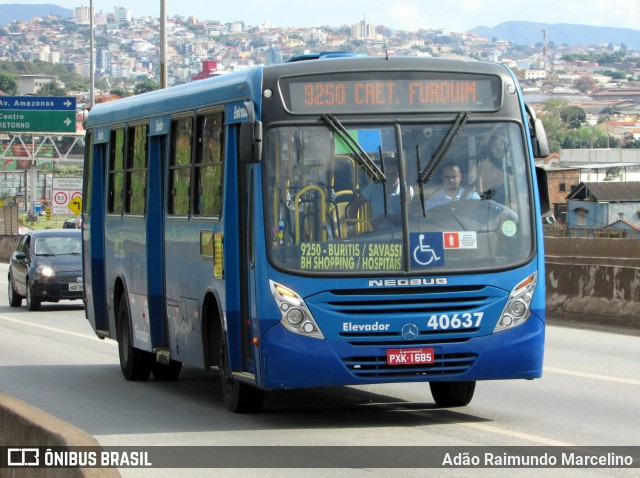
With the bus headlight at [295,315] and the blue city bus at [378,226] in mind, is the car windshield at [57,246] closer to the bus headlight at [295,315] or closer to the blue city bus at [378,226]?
the blue city bus at [378,226]

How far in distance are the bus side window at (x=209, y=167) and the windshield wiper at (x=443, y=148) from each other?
1747mm

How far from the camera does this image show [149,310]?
45.4ft

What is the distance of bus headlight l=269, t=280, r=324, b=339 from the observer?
10477mm

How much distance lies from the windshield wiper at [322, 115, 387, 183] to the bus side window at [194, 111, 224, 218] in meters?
1.23

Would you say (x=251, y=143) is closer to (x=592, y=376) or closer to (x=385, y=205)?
(x=385, y=205)

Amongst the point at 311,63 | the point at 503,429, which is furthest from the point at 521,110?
the point at 503,429

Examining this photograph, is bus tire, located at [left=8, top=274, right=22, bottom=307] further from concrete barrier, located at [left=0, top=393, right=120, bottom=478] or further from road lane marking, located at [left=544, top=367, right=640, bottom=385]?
concrete barrier, located at [left=0, top=393, right=120, bottom=478]

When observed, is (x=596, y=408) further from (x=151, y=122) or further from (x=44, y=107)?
(x=44, y=107)

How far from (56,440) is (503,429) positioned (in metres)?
4.56

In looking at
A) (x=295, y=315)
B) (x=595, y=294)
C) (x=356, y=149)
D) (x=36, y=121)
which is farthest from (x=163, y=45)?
(x=36, y=121)

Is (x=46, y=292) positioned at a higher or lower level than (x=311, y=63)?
lower

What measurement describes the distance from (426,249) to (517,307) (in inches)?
31.0

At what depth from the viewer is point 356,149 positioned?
10.8 m

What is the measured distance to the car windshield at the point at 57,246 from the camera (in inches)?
1133
